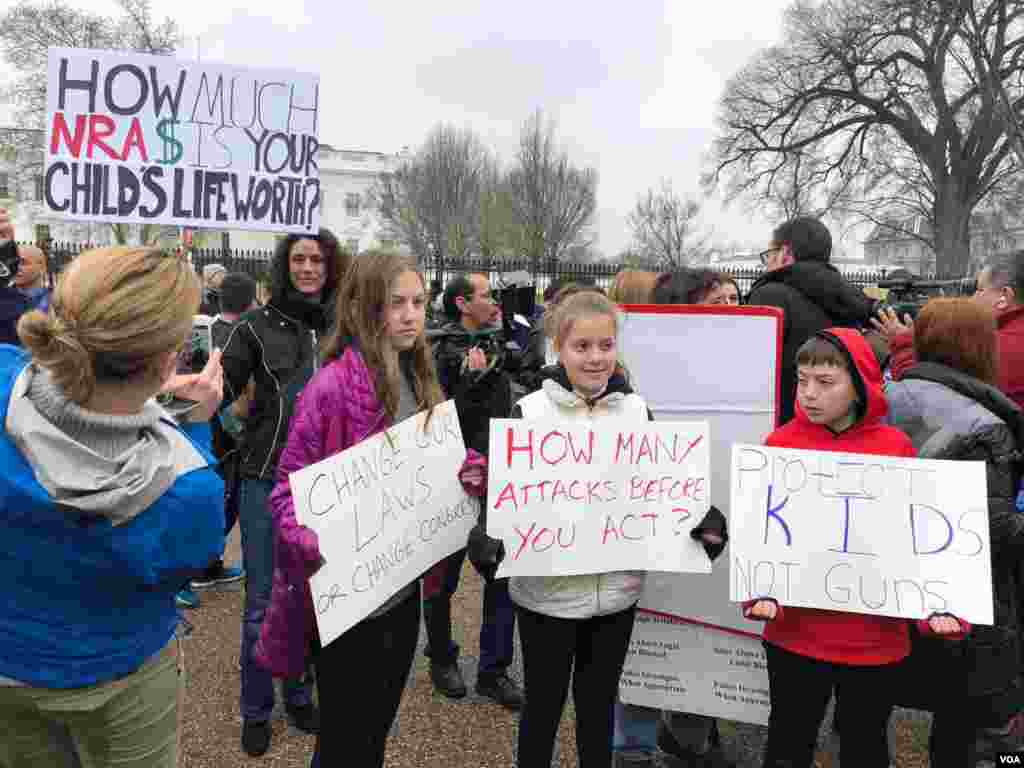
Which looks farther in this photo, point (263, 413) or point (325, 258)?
point (325, 258)

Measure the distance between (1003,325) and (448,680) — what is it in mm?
3130

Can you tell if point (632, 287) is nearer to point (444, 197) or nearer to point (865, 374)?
point (865, 374)

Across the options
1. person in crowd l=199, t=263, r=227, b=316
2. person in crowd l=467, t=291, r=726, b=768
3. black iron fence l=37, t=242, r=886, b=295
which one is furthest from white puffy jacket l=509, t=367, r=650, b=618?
black iron fence l=37, t=242, r=886, b=295

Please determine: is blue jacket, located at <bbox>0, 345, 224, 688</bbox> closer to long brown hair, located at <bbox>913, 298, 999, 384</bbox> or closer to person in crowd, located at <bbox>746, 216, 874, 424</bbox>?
long brown hair, located at <bbox>913, 298, 999, 384</bbox>

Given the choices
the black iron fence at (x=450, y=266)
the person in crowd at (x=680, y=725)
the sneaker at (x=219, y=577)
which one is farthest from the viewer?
the black iron fence at (x=450, y=266)

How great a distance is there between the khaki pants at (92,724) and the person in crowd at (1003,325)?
2991mm

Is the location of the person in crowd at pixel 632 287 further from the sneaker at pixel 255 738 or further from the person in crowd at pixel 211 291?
the person in crowd at pixel 211 291

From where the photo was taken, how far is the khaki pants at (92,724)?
1.51 meters

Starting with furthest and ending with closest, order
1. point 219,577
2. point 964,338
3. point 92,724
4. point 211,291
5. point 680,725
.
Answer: point 211,291 → point 219,577 → point 680,725 → point 964,338 → point 92,724

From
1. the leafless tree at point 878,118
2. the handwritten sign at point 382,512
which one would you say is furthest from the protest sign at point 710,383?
the leafless tree at point 878,118

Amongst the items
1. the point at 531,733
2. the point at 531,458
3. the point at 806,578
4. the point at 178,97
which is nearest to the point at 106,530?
the point at 531,458

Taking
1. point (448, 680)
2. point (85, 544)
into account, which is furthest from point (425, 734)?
point (85, 544)

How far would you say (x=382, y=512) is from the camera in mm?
2143

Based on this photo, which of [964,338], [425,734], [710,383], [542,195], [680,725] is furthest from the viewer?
[542,195]
